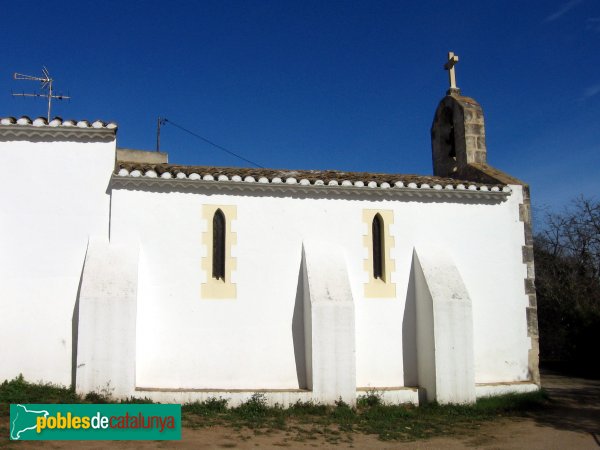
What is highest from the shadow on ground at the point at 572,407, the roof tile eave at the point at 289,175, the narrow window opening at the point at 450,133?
the narrow window opening at the point at 450,133

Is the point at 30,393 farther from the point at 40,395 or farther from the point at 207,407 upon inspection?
the point at 207,407

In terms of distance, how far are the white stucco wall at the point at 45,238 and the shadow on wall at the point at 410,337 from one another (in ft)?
20.8

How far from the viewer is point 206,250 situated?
11.0 metres

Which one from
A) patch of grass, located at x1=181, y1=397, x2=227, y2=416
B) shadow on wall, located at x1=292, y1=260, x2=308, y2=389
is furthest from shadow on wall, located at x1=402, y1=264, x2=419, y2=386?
patch of grass, located at x1=181, y1=397, x2=227, y2=416

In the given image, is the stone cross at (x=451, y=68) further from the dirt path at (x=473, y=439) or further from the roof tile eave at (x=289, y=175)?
the dirt path at (x=473, y=439)

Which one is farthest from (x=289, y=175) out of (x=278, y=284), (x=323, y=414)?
(x=323, y=414)

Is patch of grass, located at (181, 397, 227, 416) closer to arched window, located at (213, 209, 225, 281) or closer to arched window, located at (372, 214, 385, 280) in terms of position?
arched window, located at (213, 209, 225, 281)

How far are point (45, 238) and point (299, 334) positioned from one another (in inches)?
204

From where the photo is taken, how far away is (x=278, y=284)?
37.1ft

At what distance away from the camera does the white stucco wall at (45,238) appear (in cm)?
1025

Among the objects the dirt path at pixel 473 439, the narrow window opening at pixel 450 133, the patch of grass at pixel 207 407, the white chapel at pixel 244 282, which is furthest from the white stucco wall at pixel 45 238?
the narrow window opening at pixel 450 133

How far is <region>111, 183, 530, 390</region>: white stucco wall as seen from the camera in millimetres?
10758

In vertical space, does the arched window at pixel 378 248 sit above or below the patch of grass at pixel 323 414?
above

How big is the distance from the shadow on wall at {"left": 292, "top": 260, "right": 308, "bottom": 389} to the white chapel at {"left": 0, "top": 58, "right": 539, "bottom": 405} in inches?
1.1
